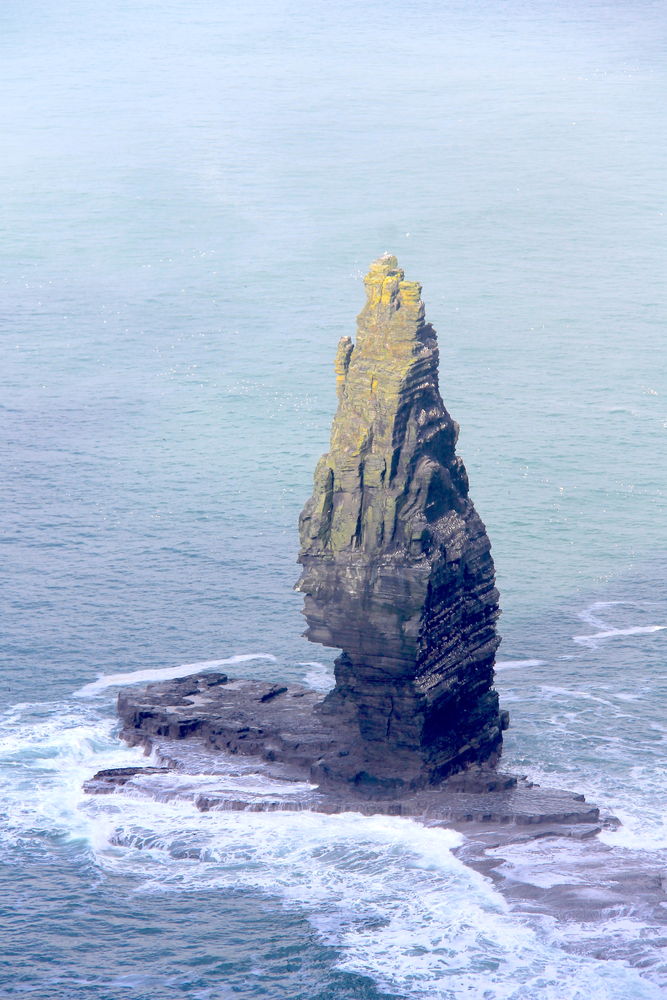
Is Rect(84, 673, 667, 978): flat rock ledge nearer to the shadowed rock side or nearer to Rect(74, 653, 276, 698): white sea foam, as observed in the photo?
the shadowed rock side

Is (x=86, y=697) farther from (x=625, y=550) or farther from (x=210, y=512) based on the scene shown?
(x=625, y=550)

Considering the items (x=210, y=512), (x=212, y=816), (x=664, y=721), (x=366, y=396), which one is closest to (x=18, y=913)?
(x=212, y=816)

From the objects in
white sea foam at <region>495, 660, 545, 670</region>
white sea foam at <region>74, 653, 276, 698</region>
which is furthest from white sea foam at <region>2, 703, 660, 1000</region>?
white sea foam at <region>495, 660, 545, 670</region>

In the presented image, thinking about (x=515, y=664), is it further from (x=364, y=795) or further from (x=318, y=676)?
(x=364, y=795)

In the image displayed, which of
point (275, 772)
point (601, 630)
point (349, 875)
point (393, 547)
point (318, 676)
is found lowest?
point (349, 875)

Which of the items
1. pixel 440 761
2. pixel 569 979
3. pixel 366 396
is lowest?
pixel 569 979

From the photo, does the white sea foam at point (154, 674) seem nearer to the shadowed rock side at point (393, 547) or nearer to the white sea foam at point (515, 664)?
the white sea foam at point (515, 664)

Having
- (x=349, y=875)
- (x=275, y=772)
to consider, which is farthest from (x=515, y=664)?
(x=349, y=875)
